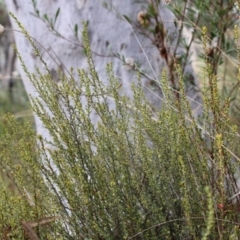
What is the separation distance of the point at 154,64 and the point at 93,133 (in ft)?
3.50

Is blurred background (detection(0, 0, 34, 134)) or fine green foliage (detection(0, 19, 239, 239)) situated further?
blurred background (detection(0, 0, 34, 134))

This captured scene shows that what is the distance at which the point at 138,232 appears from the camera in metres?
1.43

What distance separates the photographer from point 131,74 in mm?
2482

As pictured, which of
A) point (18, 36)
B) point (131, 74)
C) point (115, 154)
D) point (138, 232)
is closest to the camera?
point (138, 232)

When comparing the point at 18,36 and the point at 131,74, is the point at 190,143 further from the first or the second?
the point at 18,36

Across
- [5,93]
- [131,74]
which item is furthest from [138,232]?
[5,93]

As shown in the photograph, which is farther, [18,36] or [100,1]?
[18,36]

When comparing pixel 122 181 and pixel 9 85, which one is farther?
pixel 9 85

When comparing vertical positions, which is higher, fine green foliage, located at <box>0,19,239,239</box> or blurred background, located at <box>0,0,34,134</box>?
blurred background, located at <box>0,0,34,134</box>

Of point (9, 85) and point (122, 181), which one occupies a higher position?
point (9, 85)

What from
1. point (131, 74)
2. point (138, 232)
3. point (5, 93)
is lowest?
point (138, 232)

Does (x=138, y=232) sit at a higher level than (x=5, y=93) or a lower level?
lower

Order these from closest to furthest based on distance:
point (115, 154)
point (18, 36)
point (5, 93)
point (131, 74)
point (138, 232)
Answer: point (138, 232)
point (115, 154)
point (131, 74)
point (18, 36)
point (5, 93)

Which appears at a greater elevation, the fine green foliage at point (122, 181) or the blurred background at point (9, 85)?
the blurred background at point (9, 85)
